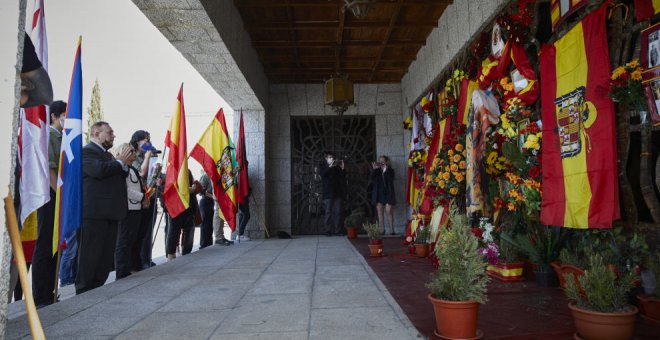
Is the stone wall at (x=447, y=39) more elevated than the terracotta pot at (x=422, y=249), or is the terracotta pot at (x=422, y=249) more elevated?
the stone wall at (x=447, y=39)

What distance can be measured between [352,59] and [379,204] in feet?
10.2

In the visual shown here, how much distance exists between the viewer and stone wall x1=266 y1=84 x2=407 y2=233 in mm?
9391

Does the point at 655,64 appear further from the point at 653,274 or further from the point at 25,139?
the point at 25,139

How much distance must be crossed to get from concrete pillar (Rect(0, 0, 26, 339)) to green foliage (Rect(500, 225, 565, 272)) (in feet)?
11.4

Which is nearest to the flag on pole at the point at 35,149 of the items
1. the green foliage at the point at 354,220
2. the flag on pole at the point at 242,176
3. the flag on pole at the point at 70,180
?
the flag on pole at the point at 70,180

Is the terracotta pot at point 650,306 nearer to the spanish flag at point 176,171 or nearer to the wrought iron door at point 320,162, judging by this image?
the spanish flag at point 176,171

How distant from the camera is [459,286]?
2.04 m

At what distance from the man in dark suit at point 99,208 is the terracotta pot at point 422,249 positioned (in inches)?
136

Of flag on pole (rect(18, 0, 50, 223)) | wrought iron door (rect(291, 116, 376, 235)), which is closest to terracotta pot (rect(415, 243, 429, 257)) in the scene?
flag on pole (rect(18, 0, 50, 223))

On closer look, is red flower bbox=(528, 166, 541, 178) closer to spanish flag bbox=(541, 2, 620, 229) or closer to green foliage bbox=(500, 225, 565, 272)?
spanish flag bbox=(541, 2, 620, 229)

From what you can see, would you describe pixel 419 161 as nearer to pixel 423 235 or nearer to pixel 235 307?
pixel 423 235

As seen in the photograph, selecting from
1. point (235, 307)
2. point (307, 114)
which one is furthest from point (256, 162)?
point (235, 307)

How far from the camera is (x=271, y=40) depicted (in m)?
7.30

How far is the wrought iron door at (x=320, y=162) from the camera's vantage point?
953 centimetres
